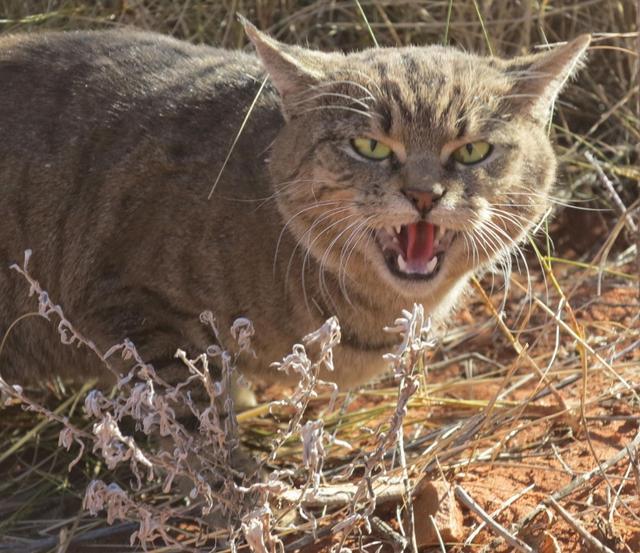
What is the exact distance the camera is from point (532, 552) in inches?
100.0

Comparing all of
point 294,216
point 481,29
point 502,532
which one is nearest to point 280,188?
point 294,216

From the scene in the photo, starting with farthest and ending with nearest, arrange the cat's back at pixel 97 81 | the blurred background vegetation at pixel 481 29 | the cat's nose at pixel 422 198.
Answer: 1. the blurred background vegetation at pixel 481 29
2. the cat's back at pixel 97 81
3. the cat's nose at pixel 422 198

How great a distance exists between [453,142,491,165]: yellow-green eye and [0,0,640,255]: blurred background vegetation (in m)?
1.74

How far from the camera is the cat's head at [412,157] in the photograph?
282 centimetres

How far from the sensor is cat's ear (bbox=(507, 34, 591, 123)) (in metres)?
2.95

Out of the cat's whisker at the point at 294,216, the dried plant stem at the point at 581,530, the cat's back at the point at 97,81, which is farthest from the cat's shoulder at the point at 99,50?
the dried plant stem at the point at 581,530

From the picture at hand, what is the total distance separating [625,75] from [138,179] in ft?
8.45

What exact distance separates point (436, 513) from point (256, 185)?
3.74 feet

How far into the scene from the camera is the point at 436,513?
2.82m

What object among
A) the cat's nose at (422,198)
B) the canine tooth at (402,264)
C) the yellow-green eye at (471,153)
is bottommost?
the canine tooth at (402,264)

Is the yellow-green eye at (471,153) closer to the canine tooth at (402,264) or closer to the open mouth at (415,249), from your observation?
the open mouth at (415,249)

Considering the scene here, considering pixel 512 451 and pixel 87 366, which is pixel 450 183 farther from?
pixel 87 366

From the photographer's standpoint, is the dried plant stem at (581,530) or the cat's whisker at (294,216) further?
the cat's whisker at (294,216)

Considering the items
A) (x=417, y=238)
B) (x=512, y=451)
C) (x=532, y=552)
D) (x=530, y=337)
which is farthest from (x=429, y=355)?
(x=532, y=552)
